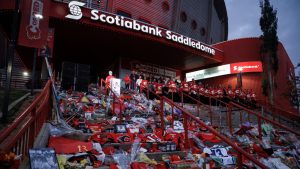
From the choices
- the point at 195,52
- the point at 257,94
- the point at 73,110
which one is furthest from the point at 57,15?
the point at 257,94

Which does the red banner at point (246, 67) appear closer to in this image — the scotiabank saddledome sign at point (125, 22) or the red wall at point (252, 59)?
the red wall at point (252, 59)

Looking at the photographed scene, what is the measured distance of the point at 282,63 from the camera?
2572 centimetres

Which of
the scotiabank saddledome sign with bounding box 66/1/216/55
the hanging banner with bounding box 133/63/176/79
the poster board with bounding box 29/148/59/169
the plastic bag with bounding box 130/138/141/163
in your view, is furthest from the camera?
the hanging banner with bounding box 133/63/176/79

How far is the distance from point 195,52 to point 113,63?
7.83 metres

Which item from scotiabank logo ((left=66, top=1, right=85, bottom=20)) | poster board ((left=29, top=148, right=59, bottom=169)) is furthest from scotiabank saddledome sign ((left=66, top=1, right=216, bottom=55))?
poster board ((left=29, top=148, right=59, bottom=169))

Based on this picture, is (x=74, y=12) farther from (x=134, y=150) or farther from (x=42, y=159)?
(x=42, y=159)

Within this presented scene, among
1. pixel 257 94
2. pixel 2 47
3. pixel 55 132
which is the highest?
pixel 2 47

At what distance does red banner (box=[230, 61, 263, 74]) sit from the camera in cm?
2405

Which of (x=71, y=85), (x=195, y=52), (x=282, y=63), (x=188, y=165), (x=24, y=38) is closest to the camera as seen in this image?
(x=188, y=165)

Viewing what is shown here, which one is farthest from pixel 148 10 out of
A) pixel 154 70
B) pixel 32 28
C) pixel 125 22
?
pixel 32 28

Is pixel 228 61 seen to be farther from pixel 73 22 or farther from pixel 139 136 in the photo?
pixel 139 136

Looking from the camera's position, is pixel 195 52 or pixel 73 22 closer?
pixel 73 22

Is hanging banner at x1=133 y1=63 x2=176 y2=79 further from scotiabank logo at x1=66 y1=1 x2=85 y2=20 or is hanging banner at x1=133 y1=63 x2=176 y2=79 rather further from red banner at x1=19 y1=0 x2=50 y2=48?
red banner at x1=19 y1=0 x2=50 y2=48

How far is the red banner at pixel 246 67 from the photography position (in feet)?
78.9
